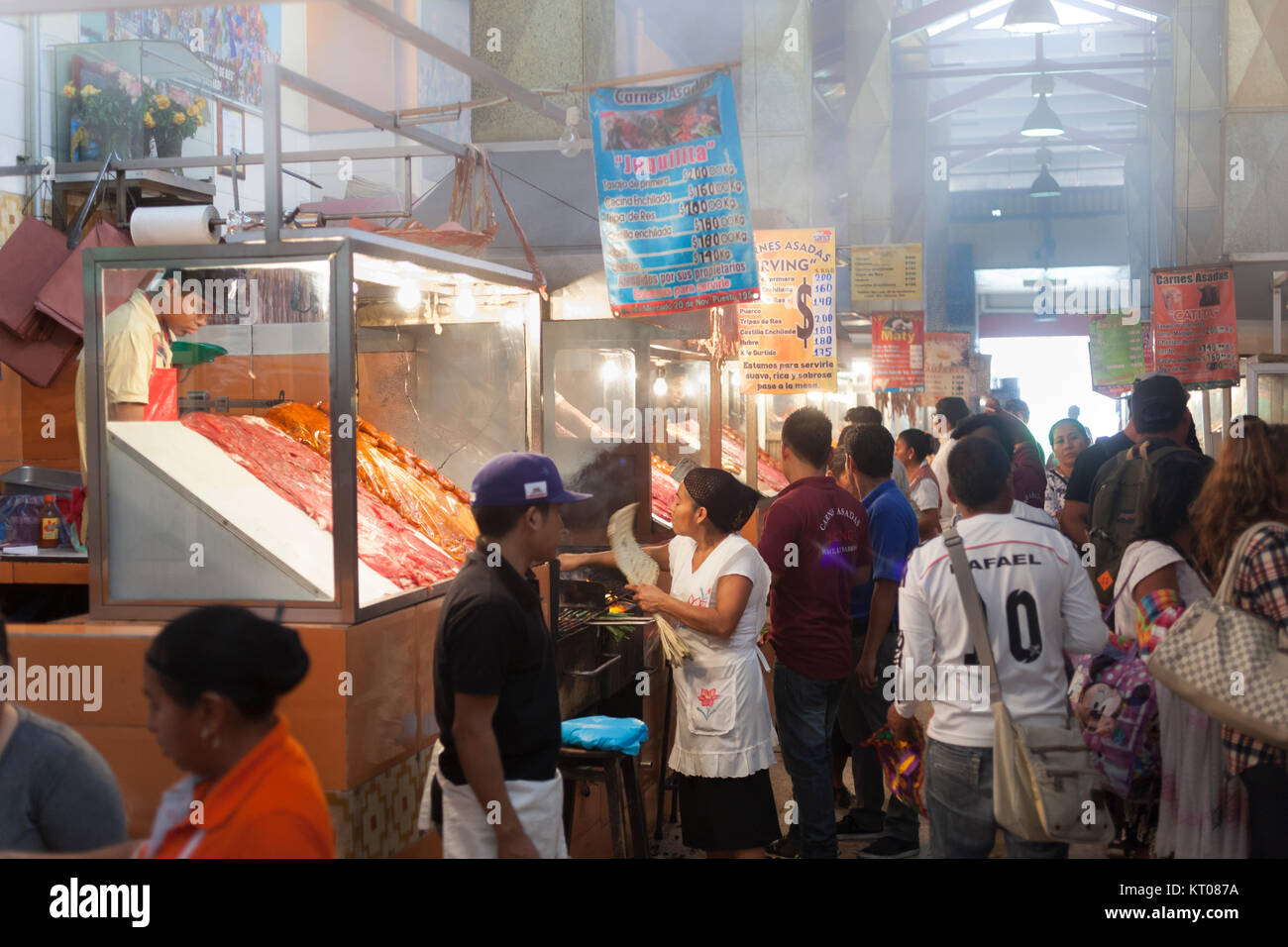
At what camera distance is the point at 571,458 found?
716 centimetres

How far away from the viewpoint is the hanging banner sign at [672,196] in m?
5.71

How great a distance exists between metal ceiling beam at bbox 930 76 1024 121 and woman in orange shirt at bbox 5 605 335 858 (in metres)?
24.7

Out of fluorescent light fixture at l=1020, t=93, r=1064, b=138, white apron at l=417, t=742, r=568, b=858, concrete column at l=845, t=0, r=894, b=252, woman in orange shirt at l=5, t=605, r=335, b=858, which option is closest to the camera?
woman in orange shirt at l=5, t=605, r=335, b=858

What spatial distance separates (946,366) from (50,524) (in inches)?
613

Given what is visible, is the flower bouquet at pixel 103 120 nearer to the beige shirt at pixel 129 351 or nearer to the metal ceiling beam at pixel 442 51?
the metal ceiling beam at pixel 442 51

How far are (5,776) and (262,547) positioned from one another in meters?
1.49

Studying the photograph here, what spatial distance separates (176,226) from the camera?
3734mm

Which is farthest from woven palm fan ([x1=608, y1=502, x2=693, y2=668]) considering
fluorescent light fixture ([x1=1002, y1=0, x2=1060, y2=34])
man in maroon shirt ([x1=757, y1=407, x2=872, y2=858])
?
fluorescent light fixture ([x1=1002, y1=0, x2=1060, y2=34])

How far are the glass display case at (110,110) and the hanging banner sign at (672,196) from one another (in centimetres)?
465

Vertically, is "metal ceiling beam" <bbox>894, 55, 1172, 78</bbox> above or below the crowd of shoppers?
above

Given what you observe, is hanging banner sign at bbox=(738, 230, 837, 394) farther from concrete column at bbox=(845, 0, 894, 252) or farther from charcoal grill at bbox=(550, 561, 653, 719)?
concrete column at bbox=(845, 0, 894, 252)

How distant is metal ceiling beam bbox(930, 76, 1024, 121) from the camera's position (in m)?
24.5

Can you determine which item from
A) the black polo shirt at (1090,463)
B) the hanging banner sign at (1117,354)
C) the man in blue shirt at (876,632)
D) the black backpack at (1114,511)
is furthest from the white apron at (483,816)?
the hanging banner sign at (1117,354)
